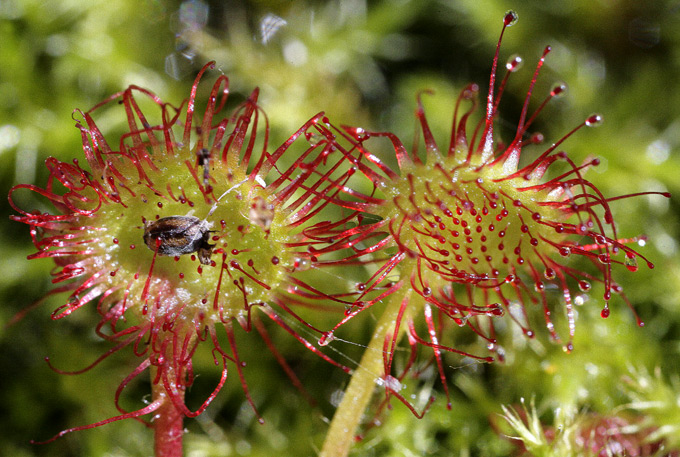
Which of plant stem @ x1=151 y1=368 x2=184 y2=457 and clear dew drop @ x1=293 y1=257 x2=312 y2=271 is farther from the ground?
clear dew drop @ x1=293 y1=257 x2=312 y2=271

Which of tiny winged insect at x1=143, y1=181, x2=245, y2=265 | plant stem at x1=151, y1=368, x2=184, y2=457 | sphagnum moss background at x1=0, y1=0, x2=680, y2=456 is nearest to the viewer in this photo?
tiny winged insect at x1=143, y1=181, x2=245, y2=265

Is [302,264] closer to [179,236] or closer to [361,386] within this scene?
[179,236]

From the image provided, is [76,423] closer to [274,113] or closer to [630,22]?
[274,113]

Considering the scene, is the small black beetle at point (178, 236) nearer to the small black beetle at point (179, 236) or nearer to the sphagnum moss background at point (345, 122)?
the small black beetle at point (179, 236)

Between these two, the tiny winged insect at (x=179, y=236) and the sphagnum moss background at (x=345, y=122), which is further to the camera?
the sphagnum moss background at (x=345, y=122)

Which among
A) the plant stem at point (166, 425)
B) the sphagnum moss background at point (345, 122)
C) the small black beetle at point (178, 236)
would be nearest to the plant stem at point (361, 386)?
the sphagnum moss background at point (345, 122)

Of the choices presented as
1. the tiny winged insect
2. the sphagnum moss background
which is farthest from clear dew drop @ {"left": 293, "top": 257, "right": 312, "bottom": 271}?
the sphagnum moss background

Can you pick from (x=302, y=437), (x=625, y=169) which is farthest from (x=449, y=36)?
(x=302, y=437)

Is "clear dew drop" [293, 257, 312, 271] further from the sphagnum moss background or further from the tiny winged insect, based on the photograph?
the sphagnum moss background
